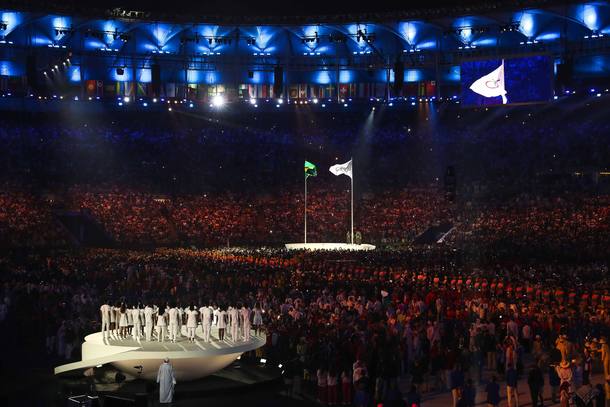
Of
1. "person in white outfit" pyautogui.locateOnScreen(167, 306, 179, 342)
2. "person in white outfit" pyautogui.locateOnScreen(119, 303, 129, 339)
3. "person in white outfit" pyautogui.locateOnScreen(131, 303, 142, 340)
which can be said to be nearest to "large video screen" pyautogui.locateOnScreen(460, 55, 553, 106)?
"person in white outfit" pyautogui.locateOnScreen(167, 306, 179, 342)

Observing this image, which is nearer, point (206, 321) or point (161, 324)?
point (161, 324)

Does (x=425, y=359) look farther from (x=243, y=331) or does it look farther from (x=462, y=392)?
(x=243, y=331)

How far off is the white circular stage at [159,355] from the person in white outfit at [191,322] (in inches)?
7.4

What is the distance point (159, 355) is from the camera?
21141mm

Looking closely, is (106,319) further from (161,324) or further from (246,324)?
(246,324)

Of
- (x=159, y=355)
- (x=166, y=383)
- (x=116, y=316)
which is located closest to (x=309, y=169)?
(x=116, y=316)

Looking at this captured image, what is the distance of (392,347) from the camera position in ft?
67.3

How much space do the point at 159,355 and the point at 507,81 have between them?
29.0 m

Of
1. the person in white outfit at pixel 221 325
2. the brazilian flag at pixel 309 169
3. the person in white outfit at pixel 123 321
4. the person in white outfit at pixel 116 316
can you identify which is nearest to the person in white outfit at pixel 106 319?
the person in white outfit at pixel 116 316

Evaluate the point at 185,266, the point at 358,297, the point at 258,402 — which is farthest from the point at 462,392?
the point at 185,266

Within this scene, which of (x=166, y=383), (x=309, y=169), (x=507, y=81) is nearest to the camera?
(x=166, y=383)

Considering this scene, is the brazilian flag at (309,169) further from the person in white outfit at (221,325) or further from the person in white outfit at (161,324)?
the person in white outfit at (161,324)

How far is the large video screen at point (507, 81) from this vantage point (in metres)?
43.2

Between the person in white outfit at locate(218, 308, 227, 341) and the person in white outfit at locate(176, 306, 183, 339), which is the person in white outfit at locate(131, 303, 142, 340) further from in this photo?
the person in white outfit at locate(218, 308, 227, 341)
